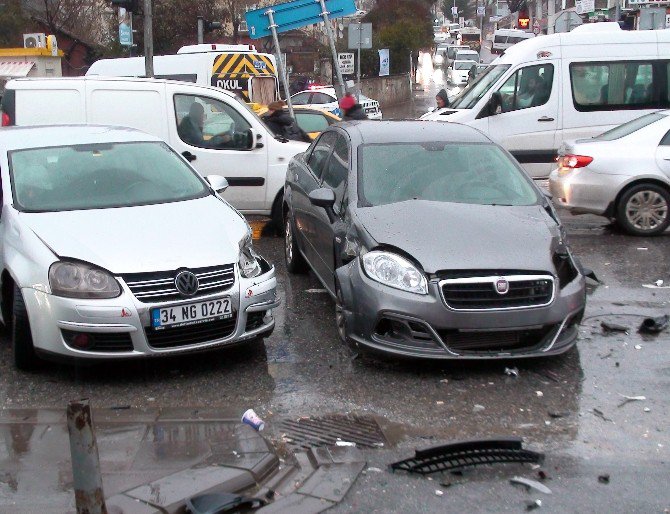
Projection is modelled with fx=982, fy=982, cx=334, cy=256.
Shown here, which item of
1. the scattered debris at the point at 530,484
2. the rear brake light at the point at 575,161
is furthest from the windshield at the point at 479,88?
the scattered debris at the point at 530,484

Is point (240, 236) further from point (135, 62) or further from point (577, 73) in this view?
point (135, 62)

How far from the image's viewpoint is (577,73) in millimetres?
14555

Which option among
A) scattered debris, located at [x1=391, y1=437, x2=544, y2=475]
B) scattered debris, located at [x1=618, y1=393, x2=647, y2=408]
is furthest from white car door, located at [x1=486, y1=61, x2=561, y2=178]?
Answer: scattered debris, located at [x1=391, y1=437, x2=544, y2=475]

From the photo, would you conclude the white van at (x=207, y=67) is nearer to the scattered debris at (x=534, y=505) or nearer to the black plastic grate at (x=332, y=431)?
the black plastic grate at (x=332, y=431)

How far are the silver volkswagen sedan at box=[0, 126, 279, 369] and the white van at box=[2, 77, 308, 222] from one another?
3.94 metres

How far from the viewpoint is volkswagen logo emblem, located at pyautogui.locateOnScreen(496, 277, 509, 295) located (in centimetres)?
643

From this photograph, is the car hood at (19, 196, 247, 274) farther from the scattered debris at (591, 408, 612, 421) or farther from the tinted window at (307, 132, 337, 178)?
the scattered debris at (591, 408, 612, 421)

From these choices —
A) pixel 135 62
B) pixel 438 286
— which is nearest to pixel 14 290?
pixel 438 286

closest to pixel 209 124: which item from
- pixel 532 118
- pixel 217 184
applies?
pixel 217 184

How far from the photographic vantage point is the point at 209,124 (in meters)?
11.8

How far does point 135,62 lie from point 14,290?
49.8 ft

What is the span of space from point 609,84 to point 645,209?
3749mm

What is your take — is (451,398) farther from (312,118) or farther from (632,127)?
(312,118)

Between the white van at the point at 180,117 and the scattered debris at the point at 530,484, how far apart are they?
7.17 metres
